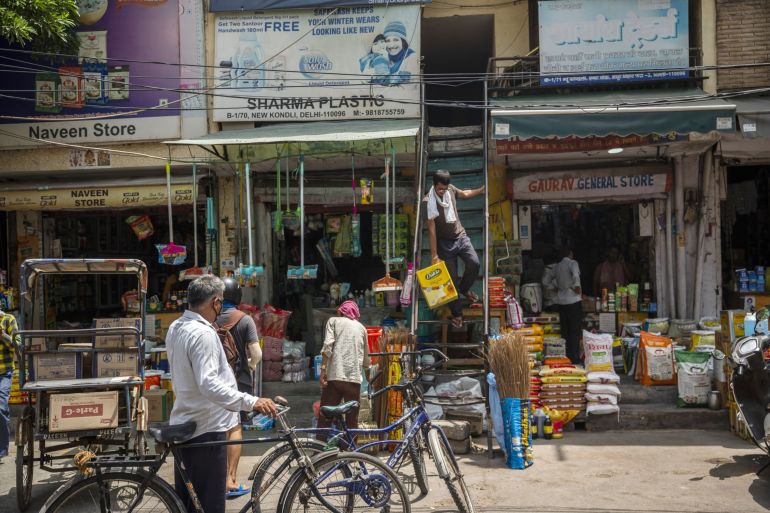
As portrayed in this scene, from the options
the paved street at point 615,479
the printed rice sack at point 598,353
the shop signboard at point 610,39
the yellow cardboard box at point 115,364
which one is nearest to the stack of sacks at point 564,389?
the printed rice sack at point 598,353

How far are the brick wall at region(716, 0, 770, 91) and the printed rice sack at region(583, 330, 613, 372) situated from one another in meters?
4.73

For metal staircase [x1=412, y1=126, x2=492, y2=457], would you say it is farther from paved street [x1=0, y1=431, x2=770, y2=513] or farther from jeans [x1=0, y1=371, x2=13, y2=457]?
jeans [x1=0, y1=371, x2=13, y2=457]

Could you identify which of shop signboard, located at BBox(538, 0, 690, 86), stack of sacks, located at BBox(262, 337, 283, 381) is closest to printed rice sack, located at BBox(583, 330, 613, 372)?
shop signboard, located at BBox(538, 0, 690, 86)

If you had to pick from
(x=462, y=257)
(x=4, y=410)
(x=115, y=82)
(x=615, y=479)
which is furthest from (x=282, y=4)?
(x=615, y=479)

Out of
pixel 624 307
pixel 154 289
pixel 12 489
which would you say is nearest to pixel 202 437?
pixel 12 489

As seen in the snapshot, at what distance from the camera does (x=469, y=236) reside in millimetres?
9477

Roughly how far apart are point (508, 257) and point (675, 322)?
2.63 meters

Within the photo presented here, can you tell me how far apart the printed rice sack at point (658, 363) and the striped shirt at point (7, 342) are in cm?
732

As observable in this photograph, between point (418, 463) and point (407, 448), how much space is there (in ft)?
0.90

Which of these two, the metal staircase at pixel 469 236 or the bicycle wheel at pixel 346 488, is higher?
the metal staircase at pixel 469 236

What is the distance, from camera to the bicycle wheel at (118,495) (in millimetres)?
3838

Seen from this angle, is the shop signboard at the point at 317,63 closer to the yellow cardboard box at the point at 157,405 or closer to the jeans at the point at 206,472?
the yellow cardboard box at the point at 157,405

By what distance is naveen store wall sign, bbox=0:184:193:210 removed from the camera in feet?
33.8

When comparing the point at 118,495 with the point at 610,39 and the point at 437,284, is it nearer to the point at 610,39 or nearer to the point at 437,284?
the point at 437,284
